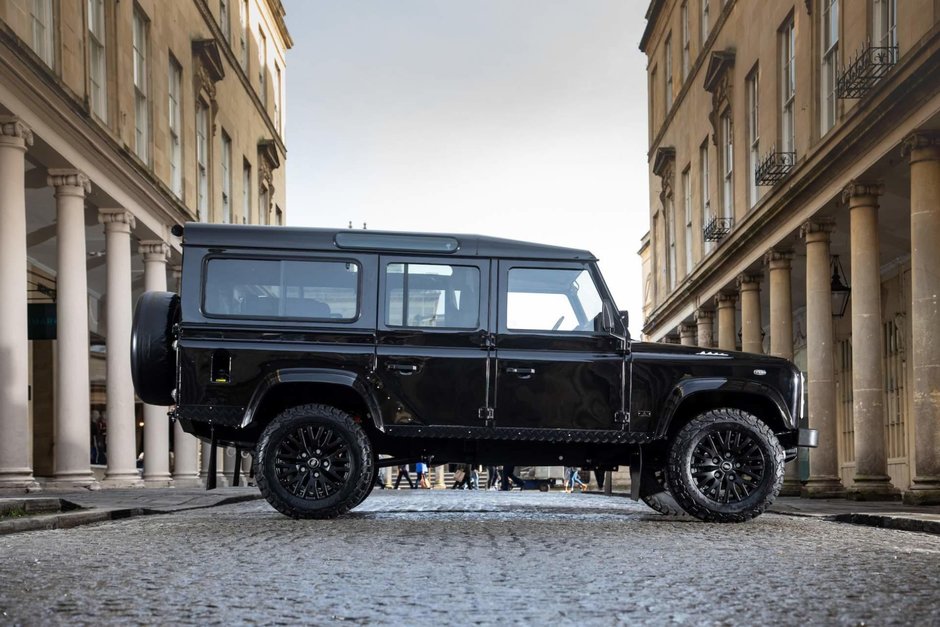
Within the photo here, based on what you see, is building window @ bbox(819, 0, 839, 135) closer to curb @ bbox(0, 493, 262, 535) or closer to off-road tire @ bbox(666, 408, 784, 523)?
off-road tire @ bbox(666, 408, 784, 523)

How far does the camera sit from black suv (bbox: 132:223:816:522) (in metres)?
10.8

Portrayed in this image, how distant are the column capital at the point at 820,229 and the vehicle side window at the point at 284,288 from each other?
12.5m

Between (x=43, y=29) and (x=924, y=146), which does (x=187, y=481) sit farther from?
(x=924, y=146)

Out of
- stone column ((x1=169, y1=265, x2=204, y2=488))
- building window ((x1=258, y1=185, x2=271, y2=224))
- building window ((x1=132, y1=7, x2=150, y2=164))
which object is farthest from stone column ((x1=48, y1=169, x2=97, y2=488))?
building window ((x1=258, y1=185, x2=271, y2=224))

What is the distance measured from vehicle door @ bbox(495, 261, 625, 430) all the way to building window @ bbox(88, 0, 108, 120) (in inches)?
522

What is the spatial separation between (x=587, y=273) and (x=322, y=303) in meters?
2.32

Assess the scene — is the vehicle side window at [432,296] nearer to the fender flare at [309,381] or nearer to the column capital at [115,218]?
the fender flare at [309,381]

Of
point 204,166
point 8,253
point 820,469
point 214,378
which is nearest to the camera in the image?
point 214,378

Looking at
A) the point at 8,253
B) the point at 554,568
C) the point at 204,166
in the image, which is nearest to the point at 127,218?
the point at 8,253

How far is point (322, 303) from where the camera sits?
437 inches

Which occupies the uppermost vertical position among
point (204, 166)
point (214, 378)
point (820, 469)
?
point (204, 166)

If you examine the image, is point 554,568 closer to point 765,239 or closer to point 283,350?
point 283,350

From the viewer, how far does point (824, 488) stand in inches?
824

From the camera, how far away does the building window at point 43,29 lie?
18891mm
